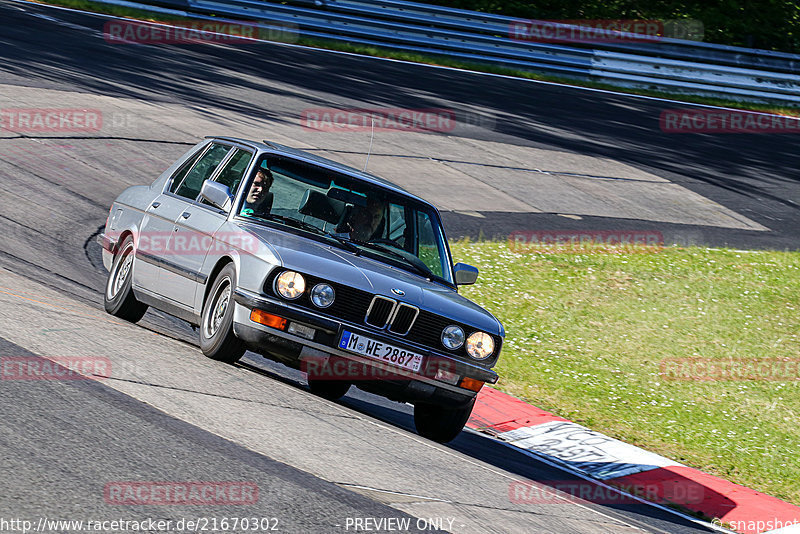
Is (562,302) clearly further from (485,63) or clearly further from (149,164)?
(485,63)

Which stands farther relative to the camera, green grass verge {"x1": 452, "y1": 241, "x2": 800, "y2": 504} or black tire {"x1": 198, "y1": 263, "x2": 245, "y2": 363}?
green grass verge {"x1": 452, "y1": 241, "x2": 800, "y2": 504}

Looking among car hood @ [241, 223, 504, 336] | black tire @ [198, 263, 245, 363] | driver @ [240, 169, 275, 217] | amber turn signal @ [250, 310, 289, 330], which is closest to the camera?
amber turn signal @ [250, 310, 289, 330]

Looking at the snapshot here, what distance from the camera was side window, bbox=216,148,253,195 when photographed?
26.1 ft

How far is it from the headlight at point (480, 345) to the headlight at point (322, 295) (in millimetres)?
999

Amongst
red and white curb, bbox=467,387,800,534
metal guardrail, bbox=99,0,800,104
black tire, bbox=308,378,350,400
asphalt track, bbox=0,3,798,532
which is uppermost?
metal guardrail, bbox=99,0,800,104

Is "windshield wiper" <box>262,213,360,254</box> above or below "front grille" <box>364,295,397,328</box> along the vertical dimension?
above

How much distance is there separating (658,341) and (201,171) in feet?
18.3

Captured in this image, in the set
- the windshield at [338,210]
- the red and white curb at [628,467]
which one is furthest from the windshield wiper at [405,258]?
the red and white curb at [628,467]

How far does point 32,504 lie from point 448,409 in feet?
12.4

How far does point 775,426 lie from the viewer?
975 cm

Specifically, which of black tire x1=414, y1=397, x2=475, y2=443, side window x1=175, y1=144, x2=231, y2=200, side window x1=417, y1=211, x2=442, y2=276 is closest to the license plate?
black tire x1=414, y1=397, x2=475, y2=443

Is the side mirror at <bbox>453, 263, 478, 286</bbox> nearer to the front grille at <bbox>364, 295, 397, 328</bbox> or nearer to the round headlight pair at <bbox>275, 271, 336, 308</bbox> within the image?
the front grille at <bbox>364, 295, 397, 328</bbox>

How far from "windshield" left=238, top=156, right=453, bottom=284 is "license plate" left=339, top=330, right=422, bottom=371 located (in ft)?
2.90

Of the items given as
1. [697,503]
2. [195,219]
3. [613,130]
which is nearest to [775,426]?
[697,503]
